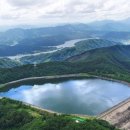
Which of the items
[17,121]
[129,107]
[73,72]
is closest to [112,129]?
[17,121]

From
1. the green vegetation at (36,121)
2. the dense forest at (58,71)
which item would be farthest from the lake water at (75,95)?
→ the green vegetation at (36,121)

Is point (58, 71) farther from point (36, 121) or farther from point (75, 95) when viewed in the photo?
point (36, 121)

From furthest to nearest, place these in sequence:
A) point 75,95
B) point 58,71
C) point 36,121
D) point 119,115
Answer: point 58,71 < point 75,95 < point 119,115 < point 36,121

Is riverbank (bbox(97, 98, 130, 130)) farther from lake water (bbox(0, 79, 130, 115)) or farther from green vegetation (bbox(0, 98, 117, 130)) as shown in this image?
green vegetation (bbox(0, 98, 117, 130))

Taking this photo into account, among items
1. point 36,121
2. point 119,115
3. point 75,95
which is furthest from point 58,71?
point 36,121

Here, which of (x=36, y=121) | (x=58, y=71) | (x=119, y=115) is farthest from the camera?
(x=58, y=71)

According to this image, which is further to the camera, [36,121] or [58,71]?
[58,71]

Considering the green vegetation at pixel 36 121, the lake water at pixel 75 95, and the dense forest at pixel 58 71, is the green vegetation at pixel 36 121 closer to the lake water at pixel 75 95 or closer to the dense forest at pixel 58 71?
the lake water at pixel 75 95
